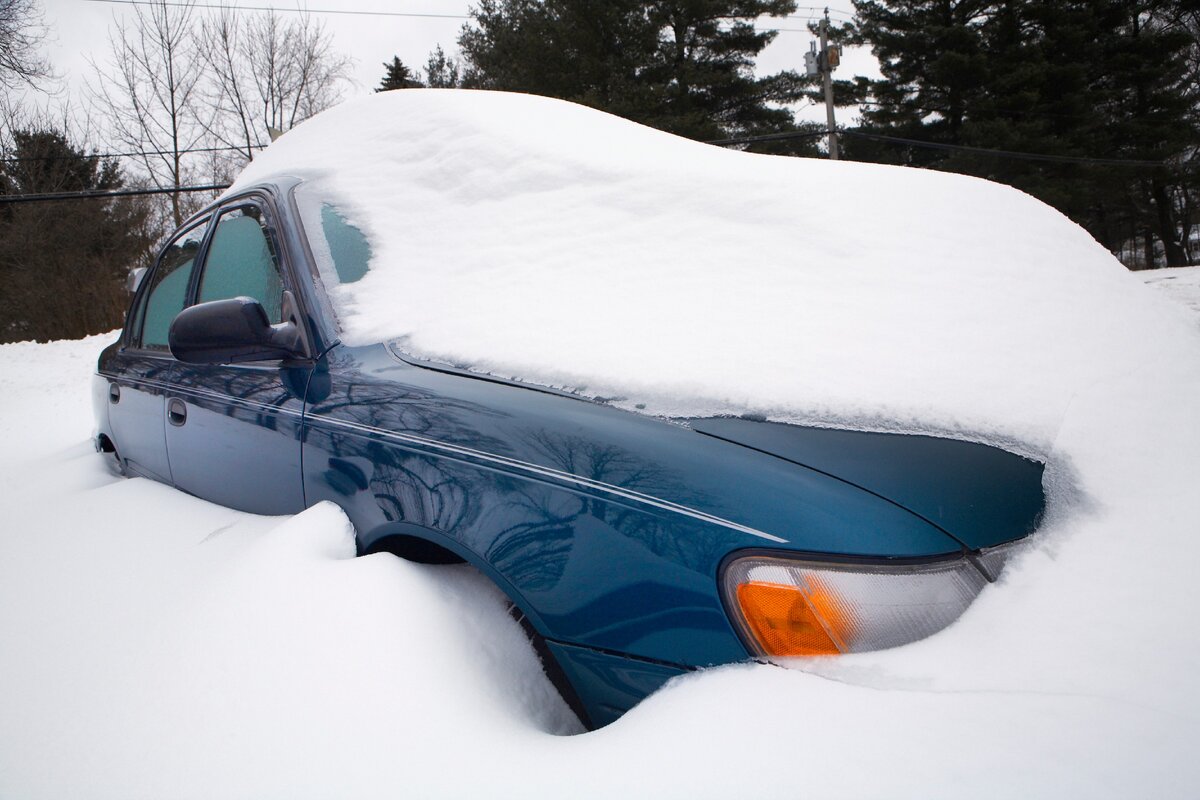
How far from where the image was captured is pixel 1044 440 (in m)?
1.11

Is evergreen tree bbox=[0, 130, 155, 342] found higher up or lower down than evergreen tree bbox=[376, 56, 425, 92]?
lower down

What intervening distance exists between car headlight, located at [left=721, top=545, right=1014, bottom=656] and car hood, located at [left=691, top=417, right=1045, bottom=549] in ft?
0.34

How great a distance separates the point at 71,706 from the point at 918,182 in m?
2.29

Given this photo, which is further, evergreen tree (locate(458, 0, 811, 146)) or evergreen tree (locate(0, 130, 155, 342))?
evergreen tree (locate(458, 0, 811, 146))

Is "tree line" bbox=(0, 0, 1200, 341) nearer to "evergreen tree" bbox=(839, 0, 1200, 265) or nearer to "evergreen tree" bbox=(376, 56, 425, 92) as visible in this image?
"evergreen tree" bbox=(839, 0, 1200, 265)

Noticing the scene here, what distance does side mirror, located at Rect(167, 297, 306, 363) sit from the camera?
156 centimetres

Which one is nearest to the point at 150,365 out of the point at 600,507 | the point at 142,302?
the point at 142,302

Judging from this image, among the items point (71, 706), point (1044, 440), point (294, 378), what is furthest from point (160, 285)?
point (1044, 440)

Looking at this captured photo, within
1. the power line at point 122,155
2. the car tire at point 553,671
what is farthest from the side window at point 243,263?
the power line at point 122,155

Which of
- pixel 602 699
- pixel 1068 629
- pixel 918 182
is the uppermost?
pixel 918 182

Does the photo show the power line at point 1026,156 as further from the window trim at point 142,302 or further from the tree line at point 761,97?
the window trim at point 142,302

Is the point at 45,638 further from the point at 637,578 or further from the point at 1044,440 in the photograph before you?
the point at 1044,440

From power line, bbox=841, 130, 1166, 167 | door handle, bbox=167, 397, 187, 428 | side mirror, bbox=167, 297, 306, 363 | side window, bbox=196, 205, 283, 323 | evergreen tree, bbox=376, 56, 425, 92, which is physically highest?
evergreen tree, bbox=376, 56, 425, 92

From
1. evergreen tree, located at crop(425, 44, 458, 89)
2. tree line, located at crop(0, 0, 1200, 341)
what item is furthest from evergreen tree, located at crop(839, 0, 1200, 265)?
evergreen tree, located at crop(425, 44, 458, 89)
